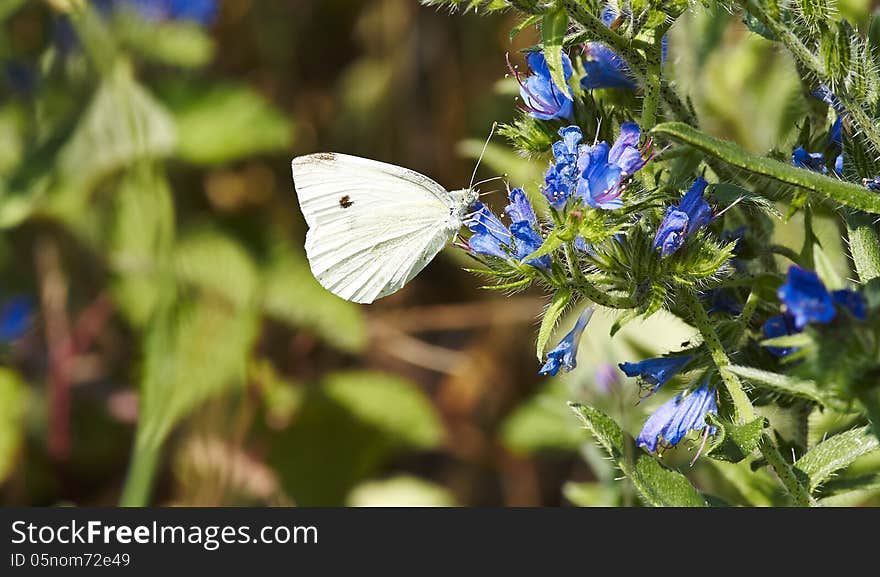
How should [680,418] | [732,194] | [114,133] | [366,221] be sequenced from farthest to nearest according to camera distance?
[114,133], [366,221], [680,418], [732,194]

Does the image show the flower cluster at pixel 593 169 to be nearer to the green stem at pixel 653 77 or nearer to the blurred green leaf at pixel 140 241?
the green stem at pixel 653 77

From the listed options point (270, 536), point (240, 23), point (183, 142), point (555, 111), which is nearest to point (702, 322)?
point (555, 111)

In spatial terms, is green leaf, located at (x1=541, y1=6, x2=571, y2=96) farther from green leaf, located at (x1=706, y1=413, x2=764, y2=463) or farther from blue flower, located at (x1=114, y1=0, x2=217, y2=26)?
blue flower, located at (x1=114, y1=0, x2=217, y2=26)

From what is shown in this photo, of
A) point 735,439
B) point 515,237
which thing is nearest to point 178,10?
point 515,237

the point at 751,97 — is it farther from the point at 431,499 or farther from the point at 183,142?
the point at 183,142

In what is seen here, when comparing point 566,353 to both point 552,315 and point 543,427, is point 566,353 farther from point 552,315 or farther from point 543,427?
point 543,427

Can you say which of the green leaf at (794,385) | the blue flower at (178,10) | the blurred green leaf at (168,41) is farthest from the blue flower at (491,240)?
the blue flower at (178,10)

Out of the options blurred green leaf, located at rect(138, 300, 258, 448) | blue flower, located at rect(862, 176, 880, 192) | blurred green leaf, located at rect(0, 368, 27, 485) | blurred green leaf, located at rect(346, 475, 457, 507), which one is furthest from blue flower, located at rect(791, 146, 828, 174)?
blurred green leaf, located at rect(0, 368, 27, 485)
